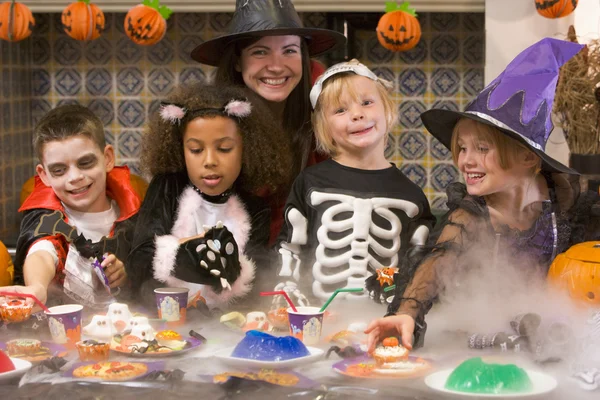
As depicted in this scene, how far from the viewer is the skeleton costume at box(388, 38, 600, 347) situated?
1849mm

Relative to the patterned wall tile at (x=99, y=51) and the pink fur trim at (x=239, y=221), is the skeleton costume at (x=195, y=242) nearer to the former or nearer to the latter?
the pink fur trim at (x=239, y=221)

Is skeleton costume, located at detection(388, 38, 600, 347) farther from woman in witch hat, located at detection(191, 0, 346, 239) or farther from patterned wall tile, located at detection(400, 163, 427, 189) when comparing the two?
patterned wall tile, located at detection(400, 163, 427, 189)

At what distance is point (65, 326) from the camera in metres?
1.77

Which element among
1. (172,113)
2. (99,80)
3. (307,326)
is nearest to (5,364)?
(307,326)

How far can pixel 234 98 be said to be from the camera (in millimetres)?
2258

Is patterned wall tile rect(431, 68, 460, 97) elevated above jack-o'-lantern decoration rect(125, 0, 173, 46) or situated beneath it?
situated beneath

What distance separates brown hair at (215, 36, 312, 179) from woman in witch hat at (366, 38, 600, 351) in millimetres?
588

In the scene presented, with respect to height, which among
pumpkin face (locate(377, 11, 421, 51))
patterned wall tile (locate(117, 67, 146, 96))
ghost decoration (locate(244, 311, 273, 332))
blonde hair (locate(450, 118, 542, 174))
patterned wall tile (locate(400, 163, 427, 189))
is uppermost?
pumpkin face (locate(377, 11, 421, 51))

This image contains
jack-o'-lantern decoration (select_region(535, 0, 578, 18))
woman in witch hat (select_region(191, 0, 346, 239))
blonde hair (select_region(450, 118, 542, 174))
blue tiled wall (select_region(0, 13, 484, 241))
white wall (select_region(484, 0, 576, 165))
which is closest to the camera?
blonde hair (select_region(450, 118, 542, 174))

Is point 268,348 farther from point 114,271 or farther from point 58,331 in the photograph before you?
point 114,271

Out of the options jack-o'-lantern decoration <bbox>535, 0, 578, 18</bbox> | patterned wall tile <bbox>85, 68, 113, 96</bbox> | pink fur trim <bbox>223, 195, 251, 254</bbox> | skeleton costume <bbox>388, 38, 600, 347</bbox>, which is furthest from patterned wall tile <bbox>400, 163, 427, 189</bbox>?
skeleton costume <bbox>388, 38, 600, 347</bbox>

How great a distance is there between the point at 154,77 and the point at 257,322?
259 centimetres

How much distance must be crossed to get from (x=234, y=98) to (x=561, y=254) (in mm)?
980

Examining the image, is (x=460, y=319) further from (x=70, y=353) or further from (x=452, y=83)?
(x=452, y=83)
